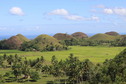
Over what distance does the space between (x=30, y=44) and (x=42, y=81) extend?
12042 cm

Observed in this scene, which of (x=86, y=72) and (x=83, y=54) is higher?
(x=83, y=54)

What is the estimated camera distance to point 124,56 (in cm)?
6550

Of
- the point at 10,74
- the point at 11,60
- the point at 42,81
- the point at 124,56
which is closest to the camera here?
the point at 124,56

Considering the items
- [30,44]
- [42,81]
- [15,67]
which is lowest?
[42,81]

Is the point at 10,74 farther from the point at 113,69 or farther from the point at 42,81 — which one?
the point at 113,69

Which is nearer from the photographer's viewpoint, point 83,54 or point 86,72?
point 86,72

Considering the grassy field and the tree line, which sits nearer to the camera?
the tree line

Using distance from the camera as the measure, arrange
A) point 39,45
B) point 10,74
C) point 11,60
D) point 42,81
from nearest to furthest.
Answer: point 42,81, point 10,74, point 11,60, point 39,45

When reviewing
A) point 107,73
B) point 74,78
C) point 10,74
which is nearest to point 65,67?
point 74,78

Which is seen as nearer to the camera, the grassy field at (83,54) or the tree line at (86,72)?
the tree line at (86,72)

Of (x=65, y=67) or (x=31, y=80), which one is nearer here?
(x=65, y=67)

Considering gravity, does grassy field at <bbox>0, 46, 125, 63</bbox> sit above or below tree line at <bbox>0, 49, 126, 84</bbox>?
above

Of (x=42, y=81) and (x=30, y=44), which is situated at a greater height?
(x=30, y=44)

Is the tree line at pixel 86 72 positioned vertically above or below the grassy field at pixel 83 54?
below
